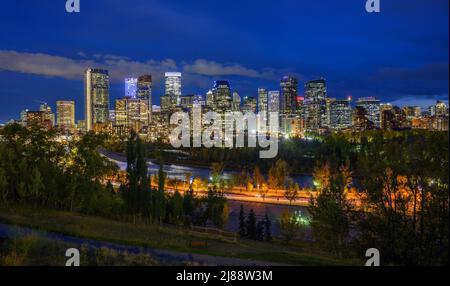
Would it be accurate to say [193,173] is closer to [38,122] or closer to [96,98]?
[38,122]

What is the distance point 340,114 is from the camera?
147 metres

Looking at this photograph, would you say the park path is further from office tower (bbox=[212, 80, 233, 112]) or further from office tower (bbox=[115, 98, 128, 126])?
office tower (bbox=[115, 98, 128, 126])

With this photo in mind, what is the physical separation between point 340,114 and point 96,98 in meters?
85.3

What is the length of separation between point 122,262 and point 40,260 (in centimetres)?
164

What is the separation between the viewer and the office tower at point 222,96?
129562 mm

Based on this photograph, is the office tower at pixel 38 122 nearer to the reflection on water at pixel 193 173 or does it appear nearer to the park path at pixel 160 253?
the park path at pixel 160 253

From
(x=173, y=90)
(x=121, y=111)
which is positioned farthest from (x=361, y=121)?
(x=121, y=111)

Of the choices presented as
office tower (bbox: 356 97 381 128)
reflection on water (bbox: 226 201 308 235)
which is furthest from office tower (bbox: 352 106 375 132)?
reflection on water (bbox: 226 201 308 235)

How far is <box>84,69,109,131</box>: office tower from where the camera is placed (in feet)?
443

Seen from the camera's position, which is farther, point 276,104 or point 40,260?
point 276,104

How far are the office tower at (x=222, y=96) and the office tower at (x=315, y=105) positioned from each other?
3128cm
